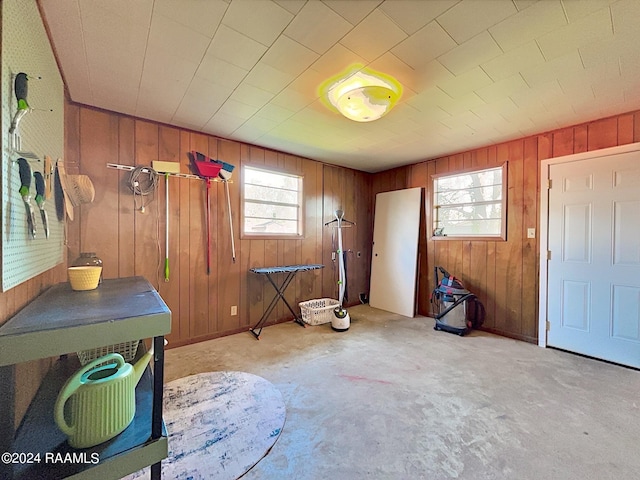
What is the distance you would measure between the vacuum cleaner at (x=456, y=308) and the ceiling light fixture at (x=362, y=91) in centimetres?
238

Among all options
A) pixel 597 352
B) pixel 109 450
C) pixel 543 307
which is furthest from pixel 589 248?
pixel 109 450

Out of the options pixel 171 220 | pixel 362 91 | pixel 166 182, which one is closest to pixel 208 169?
pixel 166 182

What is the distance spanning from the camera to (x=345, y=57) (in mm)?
1729

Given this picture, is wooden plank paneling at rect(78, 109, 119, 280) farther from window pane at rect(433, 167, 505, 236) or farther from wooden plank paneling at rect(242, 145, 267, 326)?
Result: window pane at rect(433, 167, 505, 236)

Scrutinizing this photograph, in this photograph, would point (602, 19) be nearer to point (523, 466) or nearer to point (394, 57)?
point (394, 57)

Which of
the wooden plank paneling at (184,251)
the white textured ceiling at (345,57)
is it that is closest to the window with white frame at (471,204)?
the white textured ceiling at (345,57)

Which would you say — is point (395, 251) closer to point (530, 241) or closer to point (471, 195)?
point (471, 195)

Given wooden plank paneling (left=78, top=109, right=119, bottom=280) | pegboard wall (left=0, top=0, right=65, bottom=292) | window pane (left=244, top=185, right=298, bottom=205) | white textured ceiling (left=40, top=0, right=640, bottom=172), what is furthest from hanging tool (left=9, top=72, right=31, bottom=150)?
window pane (left=244, top=185, right=298, bottom=205)

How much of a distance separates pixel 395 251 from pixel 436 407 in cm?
273

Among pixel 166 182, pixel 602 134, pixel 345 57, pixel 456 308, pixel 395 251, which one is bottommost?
pixel 456 308

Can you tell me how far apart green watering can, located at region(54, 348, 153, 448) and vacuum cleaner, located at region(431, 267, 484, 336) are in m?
3.35

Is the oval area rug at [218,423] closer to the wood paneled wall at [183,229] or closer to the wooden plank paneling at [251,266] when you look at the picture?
the wood paneled wall at [183,229]

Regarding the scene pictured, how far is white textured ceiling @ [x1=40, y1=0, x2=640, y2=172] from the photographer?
1386mm

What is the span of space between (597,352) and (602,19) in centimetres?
288
